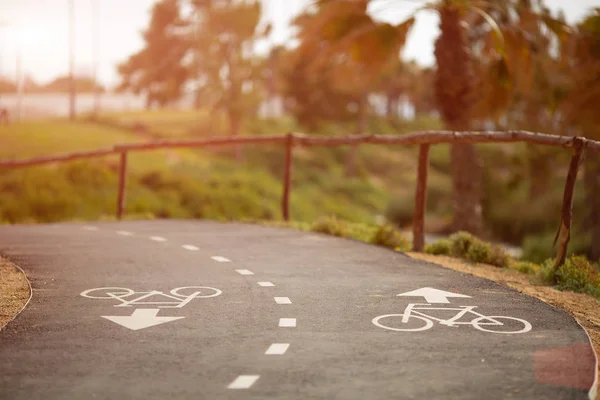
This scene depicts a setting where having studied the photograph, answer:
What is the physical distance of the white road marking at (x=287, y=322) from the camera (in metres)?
6.80

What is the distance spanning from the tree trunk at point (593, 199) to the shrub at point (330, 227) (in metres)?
12.9

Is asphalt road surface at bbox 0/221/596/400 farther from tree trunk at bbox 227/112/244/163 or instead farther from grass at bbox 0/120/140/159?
tree trunk at bbox 227/112/244/163

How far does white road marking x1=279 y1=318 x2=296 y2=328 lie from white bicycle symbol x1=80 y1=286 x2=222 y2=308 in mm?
1169

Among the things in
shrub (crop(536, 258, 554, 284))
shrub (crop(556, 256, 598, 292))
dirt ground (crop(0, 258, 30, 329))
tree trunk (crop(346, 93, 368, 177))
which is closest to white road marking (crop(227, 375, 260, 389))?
dirt ground (crop(0, 258, 30, 329))

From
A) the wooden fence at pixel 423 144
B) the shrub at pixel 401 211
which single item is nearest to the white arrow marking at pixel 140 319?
the wooden fence at pixel 423 144

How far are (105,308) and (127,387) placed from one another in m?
2.48

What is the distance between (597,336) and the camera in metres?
6.95

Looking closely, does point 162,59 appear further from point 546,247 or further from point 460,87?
point 460,87

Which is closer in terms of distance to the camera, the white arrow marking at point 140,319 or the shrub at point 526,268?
the white arrow marking at point 140,319

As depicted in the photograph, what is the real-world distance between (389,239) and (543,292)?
3.77 m

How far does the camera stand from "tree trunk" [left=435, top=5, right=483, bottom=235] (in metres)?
20.2

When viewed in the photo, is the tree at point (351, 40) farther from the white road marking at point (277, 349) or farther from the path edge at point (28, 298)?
the white road marking at point (277, 349)

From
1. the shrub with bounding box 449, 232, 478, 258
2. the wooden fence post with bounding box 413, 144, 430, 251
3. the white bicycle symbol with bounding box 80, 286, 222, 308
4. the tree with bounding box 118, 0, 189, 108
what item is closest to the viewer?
the white bicycle symbol with bounding box 80, 286, 222, 308

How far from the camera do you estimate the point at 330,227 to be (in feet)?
45.3
